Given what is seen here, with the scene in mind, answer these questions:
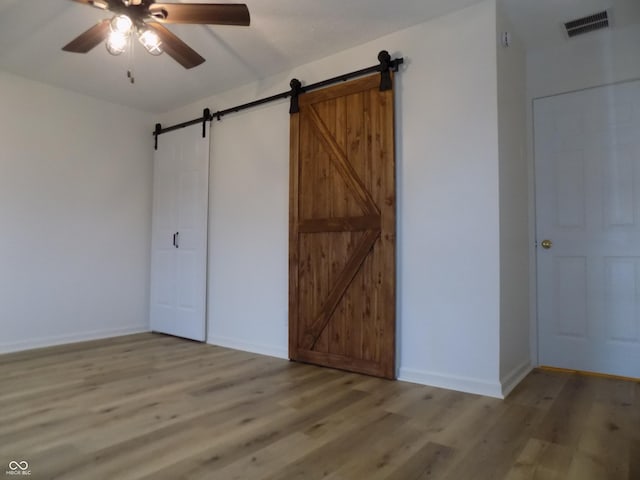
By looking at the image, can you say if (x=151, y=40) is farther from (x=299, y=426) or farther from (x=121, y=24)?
(x=299, y=426)

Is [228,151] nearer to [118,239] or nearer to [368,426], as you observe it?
[118,239]

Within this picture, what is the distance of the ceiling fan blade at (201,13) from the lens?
2242mm

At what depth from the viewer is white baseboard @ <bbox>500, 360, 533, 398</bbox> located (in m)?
2.66

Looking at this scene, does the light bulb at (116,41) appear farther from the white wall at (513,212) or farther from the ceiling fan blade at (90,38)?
the white wall at (513,212)

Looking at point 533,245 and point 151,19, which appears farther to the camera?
point 533,245

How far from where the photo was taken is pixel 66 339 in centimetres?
422

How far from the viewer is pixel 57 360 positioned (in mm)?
3529

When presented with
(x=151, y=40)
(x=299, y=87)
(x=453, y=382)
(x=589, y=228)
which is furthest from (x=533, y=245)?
(x=151, y=40)

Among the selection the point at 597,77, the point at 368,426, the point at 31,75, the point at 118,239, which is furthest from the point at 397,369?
the point at 31,75

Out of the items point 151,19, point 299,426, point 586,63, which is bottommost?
point 299,426

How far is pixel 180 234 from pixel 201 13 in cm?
279

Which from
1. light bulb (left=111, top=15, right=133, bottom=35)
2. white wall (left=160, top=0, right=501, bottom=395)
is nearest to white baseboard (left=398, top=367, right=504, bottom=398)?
white wall (left=160, top=0, right=501, bottom=395)

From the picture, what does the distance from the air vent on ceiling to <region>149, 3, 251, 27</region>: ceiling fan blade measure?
2403 millimetres

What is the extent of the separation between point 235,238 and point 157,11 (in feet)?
7.22
